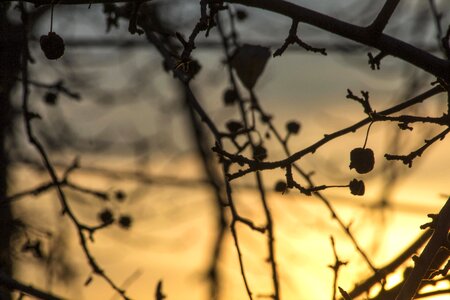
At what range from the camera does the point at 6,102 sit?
4746 mm

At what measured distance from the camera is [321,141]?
Answer: 81.4 inches

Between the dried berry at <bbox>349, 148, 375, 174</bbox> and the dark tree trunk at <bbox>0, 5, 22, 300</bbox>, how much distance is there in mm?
1429

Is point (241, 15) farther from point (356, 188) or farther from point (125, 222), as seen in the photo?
point (356, 188)

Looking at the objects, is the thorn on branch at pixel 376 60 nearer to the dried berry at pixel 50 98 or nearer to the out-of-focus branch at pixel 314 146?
the out-of-focus branch at pixel 314 146

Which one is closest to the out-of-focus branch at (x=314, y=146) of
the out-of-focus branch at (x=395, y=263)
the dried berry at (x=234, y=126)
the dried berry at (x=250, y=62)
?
the out-of-focus branch at (x=395, y=263)

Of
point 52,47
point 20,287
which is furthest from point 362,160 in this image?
point 20,287

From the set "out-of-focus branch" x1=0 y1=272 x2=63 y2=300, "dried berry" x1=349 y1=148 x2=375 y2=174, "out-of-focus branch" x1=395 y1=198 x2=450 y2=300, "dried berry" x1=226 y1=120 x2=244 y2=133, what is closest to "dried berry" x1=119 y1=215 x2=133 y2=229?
"dried berry" x1=226 y1=120 x2=244 y2=133

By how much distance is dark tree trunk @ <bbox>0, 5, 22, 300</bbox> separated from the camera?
3566 mm

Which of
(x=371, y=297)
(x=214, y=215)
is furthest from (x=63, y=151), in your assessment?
(x=371, y=297)

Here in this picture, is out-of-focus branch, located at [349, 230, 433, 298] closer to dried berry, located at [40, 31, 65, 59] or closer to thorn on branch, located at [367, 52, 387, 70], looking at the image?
thorn on branch, located at [367, 52, 387, 70]

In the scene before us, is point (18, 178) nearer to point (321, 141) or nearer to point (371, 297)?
point (371, 297)

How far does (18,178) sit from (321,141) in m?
5.07

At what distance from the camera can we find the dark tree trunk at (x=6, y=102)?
3.57 metres

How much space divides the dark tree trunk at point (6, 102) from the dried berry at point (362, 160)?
143cm
